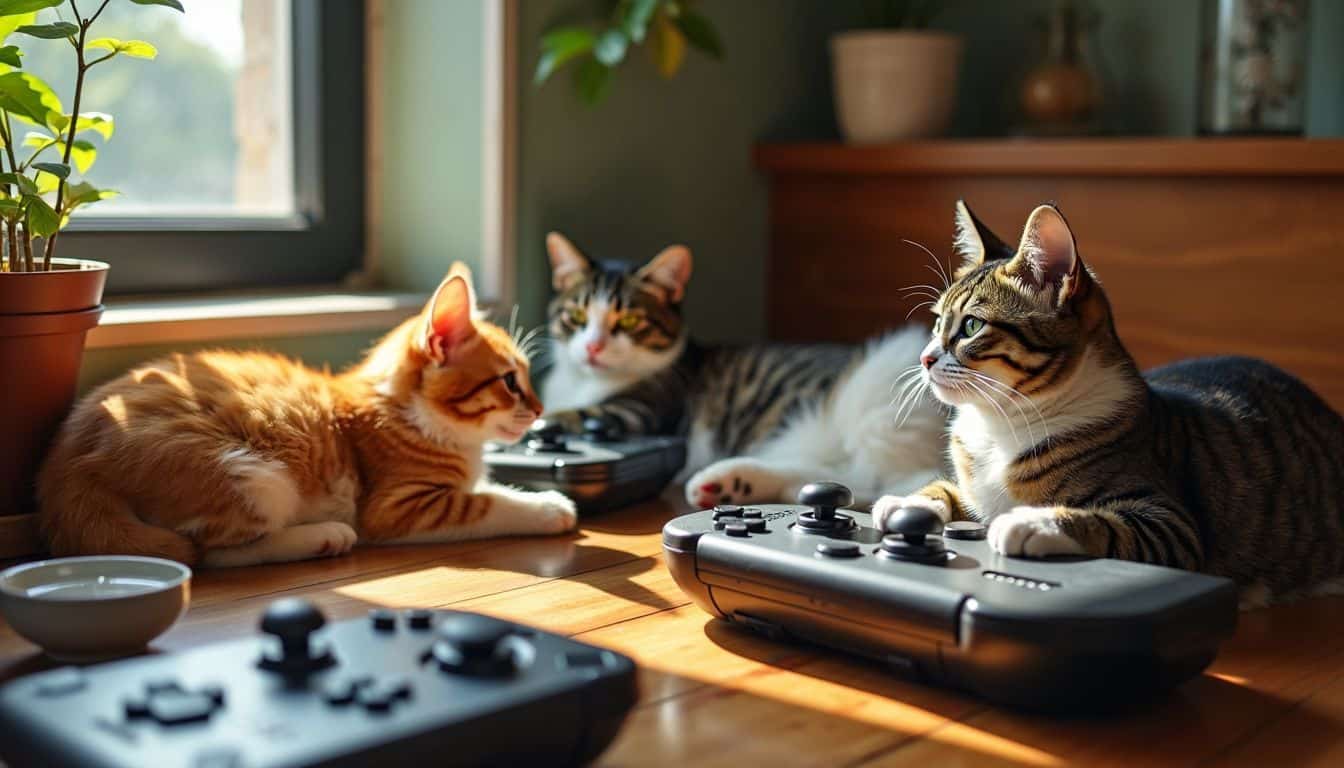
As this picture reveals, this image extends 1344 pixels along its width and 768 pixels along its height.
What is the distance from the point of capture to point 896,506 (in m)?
1.21

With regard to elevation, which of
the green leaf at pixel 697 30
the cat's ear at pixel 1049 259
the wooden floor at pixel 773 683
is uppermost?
the green leaf at pixel 697 30

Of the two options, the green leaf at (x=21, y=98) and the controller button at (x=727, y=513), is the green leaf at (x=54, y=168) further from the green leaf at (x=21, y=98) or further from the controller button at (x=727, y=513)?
the controller button at (x=727, y=513)

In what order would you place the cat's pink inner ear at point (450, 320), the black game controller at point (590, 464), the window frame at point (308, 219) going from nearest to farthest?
the cat's pink inner ear at point (450, 320), the black game controller at point (590, 464), the window frame at point (308, 219)

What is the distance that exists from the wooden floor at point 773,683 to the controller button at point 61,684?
30cm

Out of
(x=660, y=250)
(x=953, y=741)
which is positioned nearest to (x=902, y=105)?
(x=660, y=250)

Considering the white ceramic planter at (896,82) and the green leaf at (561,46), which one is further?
the white ceramic planter at (896,82)

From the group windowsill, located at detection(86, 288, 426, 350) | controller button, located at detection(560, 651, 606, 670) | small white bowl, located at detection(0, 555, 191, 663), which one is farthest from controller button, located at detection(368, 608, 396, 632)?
windowsill, located at detection(86, 288, 426, 350)

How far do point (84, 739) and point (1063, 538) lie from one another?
2.50ft

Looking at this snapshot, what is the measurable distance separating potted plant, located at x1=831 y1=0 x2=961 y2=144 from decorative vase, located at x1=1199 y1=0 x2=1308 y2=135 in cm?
49

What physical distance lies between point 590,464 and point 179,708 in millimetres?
931

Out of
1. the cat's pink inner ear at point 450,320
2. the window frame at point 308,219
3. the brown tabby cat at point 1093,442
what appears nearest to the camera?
the brown tabby cat at point 1093,442

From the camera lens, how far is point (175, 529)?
1.34 m

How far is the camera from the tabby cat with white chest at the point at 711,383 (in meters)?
1.82

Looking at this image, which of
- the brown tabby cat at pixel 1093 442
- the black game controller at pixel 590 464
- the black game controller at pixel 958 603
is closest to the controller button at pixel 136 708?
the black game controller at pixel 958 603
